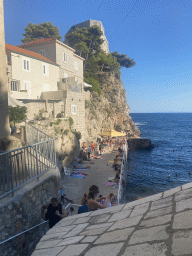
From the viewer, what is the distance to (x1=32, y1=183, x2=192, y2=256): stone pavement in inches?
60.9

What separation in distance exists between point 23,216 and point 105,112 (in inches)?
1262

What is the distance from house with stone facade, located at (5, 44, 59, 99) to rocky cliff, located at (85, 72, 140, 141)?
25.1 ft

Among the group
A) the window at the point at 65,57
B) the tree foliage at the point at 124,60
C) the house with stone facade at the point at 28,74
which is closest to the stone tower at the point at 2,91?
the house with stone facade at the point at 28,74

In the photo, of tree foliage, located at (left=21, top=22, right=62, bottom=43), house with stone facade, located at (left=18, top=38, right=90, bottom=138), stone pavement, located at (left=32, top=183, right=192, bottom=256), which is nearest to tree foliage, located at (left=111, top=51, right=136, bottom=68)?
tree foliage, located at (left=21, top=22, right=62, bottom=43)

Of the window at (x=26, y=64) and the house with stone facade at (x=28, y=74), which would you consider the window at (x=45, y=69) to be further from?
the window at (x=26, y=64)

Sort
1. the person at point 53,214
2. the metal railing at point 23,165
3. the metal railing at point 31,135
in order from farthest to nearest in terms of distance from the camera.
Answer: the metal railing at point 31,135 → the metal railing at point 23,165 → the person at point 53,214

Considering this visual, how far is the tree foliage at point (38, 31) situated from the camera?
132ft

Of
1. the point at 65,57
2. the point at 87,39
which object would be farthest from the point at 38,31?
the point at 65,57

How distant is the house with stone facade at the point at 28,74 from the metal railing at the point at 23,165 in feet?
36.9

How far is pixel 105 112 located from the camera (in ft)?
120

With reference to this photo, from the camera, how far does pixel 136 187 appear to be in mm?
19531

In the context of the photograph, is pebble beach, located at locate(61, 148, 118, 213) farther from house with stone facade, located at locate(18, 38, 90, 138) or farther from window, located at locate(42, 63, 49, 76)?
window, located at locate(42, 63, 49, 76)

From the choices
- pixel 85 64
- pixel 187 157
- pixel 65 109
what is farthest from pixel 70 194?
A: pixel 85 64

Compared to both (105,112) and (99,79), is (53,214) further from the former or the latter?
(99,79)
